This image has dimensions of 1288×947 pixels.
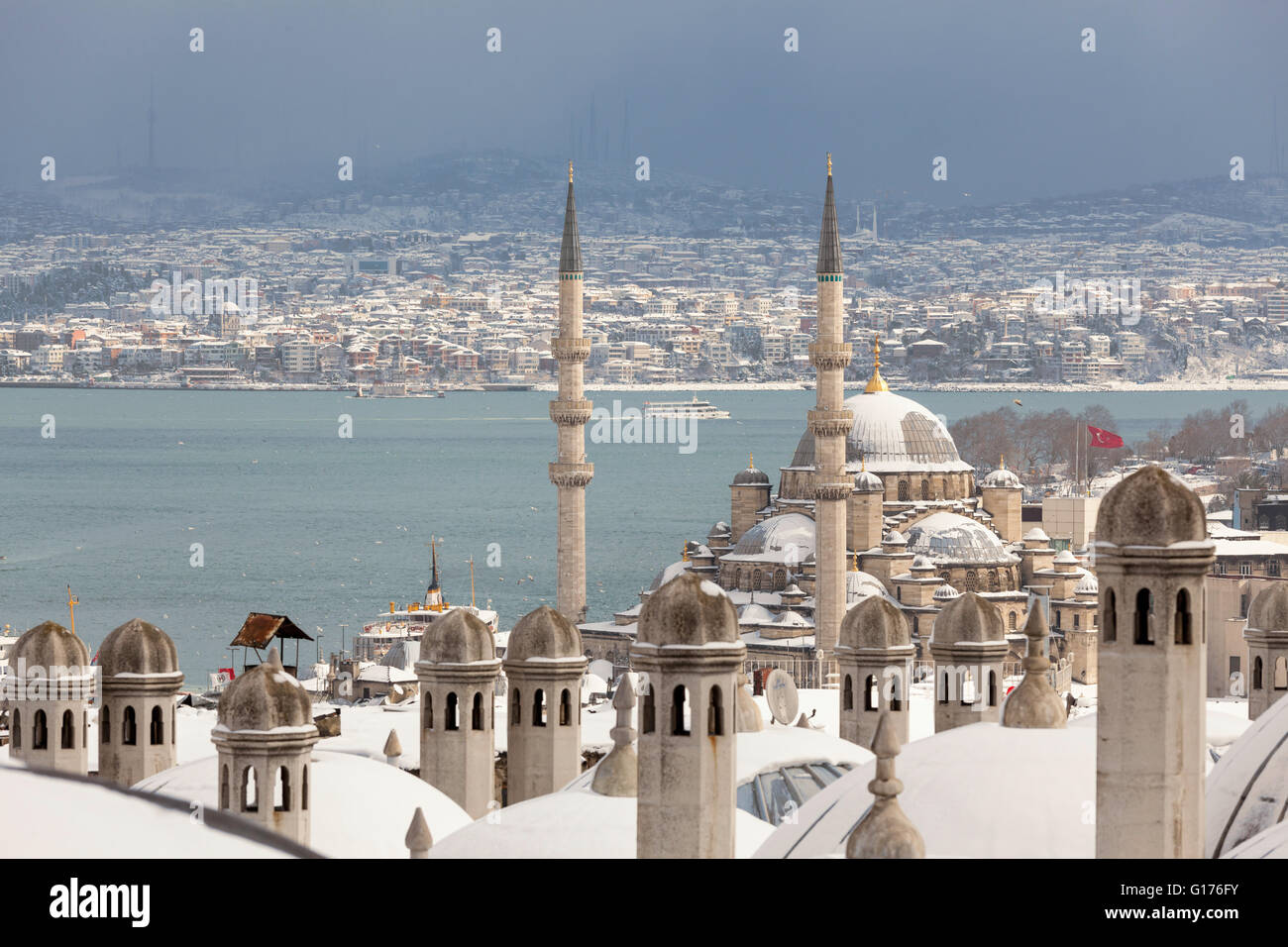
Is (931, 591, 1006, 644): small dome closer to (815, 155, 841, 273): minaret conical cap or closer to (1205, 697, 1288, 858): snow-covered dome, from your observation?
(1205, 697, 1288, 858): snow-covered dome

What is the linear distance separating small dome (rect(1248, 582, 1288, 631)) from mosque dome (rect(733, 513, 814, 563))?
36.3 m

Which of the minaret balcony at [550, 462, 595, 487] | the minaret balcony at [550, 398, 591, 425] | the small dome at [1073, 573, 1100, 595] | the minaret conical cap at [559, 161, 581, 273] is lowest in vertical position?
the small dome at [1073, 573, 1100, 595]

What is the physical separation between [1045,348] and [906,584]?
13515cm

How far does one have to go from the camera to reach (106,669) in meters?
22.2

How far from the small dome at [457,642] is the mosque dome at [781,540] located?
37730mm

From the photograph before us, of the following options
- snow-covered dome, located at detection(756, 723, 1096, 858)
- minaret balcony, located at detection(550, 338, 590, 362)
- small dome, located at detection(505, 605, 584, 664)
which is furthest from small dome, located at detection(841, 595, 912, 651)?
minaret balcony, located at detection(550, 338, 590, 362)

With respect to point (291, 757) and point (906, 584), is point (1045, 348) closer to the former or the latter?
point (906, 584)

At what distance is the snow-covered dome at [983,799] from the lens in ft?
51.2

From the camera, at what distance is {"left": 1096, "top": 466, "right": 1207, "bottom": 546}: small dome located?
1368 cm

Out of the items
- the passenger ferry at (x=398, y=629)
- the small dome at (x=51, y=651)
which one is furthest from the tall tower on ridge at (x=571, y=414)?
the small dome at (x=51, y=651)

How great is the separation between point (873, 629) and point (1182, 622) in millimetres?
9219

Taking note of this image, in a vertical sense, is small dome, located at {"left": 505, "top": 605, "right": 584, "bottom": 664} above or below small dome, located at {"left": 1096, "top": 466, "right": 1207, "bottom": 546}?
below

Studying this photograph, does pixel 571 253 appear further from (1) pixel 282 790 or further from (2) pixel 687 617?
(2) pixel 687 617

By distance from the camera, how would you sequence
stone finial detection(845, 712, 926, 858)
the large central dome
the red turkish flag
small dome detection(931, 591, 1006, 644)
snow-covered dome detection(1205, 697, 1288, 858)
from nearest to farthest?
stone finial detection(845, 712, 926, 858), snow-covered dome detection(1205, 697, 1288, 858), small dome detection(931, 591, 1006, 644), the red turkish flag, the large central dome
